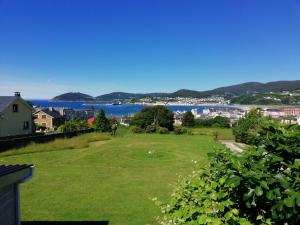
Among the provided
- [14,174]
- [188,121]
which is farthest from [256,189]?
[188,121]

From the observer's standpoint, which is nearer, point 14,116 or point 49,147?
point 49,147

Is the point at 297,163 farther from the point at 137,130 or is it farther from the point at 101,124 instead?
the point at 137,130

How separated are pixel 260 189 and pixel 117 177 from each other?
13321mm

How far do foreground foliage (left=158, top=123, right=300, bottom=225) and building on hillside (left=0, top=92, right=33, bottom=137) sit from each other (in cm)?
3354

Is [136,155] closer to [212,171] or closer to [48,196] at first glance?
[48,196]

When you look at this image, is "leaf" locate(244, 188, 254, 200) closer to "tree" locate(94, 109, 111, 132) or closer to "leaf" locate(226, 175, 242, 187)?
"leaf" locate(226, 175, 242, 187)

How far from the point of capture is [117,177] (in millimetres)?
15242

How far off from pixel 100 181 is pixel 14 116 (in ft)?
81.4

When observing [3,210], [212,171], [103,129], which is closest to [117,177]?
[3,210]

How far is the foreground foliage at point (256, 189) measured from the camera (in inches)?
97.5

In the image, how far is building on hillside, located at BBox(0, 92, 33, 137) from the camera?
109 ft

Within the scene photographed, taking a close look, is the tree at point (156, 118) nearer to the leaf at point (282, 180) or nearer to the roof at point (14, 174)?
the roof at point (14, 174)

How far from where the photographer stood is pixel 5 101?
113ft

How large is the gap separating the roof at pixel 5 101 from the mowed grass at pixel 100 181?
10.6m
